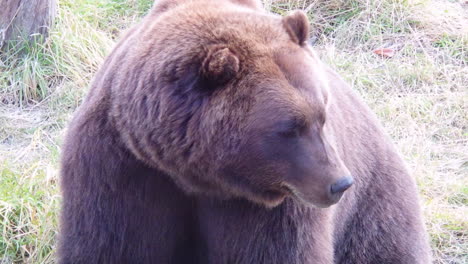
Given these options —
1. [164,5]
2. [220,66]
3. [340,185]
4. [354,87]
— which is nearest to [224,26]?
[220,66]

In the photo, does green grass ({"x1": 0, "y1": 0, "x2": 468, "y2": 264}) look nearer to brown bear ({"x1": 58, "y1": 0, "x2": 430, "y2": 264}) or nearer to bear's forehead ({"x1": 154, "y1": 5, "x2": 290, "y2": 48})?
brown bear ({"x1": 58, "y1": 0, "x2": 430, "y2": 264})

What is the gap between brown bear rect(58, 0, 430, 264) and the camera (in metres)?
3.34

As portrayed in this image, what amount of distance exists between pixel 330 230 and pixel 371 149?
763mm

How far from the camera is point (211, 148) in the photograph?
3377mm

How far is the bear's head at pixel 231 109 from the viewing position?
333 centimetres

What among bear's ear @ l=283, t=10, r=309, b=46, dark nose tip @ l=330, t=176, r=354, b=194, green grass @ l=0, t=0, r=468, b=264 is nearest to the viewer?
dark nose tip @ l=330, t=176, r=354, b=194

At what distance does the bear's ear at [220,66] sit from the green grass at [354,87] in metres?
2.36

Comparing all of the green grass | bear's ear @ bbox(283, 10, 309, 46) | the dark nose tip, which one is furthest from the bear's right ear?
the green grass

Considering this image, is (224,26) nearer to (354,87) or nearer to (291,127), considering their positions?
(291,127)

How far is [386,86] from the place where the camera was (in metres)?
7.93

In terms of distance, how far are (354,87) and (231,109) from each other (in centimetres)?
462

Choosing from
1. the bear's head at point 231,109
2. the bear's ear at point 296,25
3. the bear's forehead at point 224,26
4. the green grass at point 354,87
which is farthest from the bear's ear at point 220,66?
the green grass at point 354,87

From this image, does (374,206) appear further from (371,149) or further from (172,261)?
(172,261)

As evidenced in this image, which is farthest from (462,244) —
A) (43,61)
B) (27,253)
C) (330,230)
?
(43,61)
